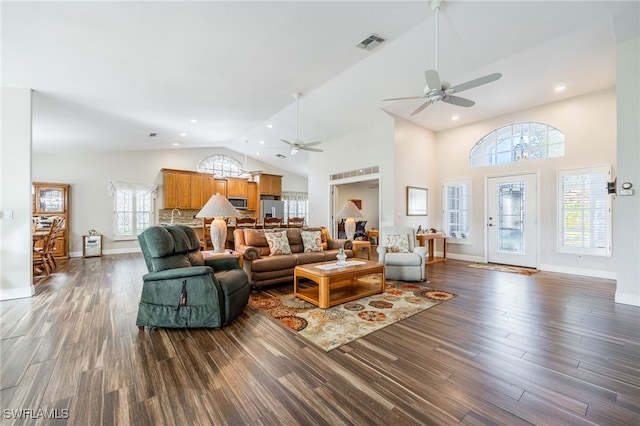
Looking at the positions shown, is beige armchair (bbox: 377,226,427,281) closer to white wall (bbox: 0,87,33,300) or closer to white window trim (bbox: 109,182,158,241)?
white wall (bbox: 0,87,33,300)

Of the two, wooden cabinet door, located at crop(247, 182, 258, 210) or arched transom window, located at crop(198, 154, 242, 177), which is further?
wooden cabinet door, located at crop(247, 182, 258, 210)

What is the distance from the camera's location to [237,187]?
957cm

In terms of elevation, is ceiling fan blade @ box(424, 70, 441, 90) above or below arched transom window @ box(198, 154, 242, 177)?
below

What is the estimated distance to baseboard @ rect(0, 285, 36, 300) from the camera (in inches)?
142

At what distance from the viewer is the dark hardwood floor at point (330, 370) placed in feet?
5.16

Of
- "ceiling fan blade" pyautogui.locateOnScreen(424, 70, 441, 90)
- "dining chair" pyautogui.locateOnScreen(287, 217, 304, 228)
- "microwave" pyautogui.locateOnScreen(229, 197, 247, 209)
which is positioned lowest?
"dining chair" pyautogui.locateOnScreen(287, 217, 304, 228)

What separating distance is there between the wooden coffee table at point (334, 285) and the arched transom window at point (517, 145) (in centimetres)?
→ 446

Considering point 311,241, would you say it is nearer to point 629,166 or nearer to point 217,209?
point 217,209

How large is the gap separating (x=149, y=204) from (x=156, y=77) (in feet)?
19.2

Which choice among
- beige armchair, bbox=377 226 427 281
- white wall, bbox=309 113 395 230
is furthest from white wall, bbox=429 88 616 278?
beige armchair, bbox=377 226 427 281

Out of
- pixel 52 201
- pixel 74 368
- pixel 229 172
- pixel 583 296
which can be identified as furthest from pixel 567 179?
pixel 52 201

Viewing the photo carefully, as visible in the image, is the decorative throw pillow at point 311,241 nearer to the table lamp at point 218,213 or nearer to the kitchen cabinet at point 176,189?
the table lamp at point 218,213

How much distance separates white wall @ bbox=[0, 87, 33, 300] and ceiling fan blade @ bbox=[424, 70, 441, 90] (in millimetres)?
5273

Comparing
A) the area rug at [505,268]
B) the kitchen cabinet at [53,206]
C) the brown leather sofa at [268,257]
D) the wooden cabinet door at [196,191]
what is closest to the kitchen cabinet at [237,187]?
the wooden cabinet door at [196,191]
